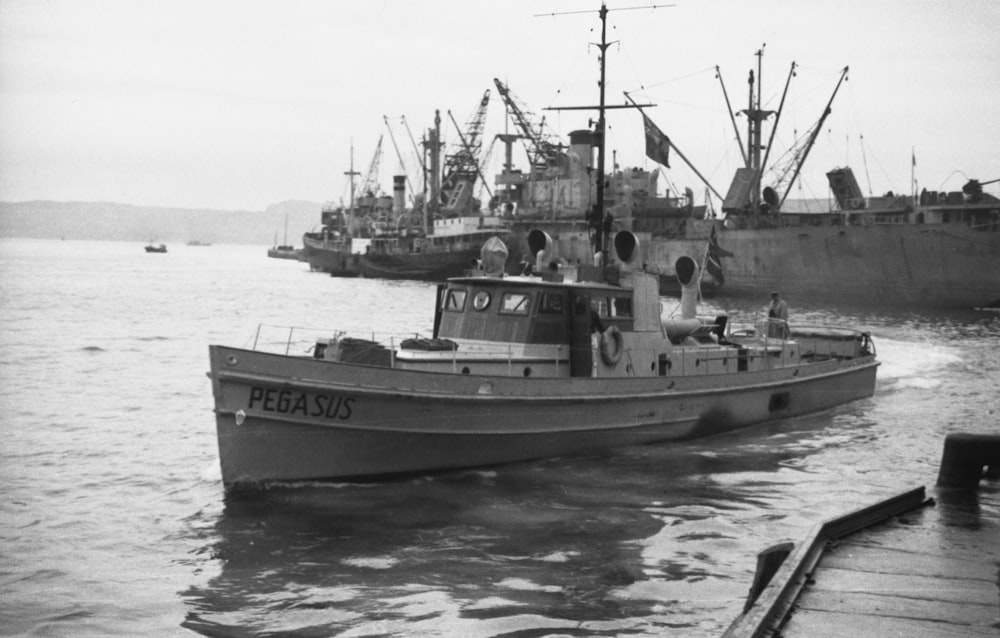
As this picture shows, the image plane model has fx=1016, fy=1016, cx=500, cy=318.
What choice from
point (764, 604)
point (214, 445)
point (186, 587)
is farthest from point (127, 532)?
point (764, 604)

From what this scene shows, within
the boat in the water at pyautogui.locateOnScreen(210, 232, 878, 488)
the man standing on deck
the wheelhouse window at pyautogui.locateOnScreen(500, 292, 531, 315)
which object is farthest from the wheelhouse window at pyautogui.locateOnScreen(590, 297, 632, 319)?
the man standing on deck

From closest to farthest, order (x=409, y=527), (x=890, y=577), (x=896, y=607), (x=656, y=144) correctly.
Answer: (x=896, y=607) → (x=890, y=577) → (x=409, y=527) → (x=656, y=144)

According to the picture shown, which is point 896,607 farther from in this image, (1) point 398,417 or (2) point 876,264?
(2) point 876,264

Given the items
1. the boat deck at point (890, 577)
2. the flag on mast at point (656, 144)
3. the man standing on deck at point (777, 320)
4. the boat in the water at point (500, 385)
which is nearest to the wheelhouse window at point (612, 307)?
the boat in the water at point (500, 385)

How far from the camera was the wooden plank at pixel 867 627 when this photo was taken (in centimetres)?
754

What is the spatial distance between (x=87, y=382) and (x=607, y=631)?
22.8 meters

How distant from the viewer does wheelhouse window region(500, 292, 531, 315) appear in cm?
1812

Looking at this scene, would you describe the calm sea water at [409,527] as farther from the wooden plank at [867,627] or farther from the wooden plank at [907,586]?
the wooden plank at [867,627]

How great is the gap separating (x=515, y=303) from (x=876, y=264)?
5326 centimetres

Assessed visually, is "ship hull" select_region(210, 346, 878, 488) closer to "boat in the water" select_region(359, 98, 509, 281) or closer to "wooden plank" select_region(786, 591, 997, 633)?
"wooden plank" select_region(786, 591, 997, 633)

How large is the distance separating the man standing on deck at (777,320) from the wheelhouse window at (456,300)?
9490mm

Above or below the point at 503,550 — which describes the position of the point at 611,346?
above

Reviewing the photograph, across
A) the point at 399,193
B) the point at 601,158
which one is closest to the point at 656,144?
the point at 601,158

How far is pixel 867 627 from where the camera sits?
7.68 meters
